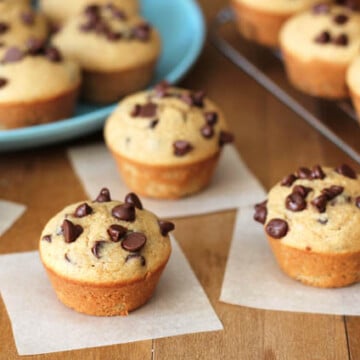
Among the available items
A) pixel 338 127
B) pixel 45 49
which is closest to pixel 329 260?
pixel 338 127

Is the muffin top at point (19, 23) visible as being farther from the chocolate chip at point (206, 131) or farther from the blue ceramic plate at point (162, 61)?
the chocolate chip at point (206, 131)

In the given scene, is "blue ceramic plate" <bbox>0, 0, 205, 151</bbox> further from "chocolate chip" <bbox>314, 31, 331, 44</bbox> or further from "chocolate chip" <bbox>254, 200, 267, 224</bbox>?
"chocolate chip" <bbox>254, 200, 267, 224</bbox>

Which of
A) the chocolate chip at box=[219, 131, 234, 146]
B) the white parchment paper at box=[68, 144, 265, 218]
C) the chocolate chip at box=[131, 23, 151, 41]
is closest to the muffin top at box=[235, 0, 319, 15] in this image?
the chocolate chip at box=[131, 23, 151, 41]

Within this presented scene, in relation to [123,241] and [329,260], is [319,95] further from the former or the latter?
[123,241]

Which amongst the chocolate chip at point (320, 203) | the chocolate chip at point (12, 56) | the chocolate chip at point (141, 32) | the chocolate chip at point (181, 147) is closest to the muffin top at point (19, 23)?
the chocolate chip at point (12, 56)

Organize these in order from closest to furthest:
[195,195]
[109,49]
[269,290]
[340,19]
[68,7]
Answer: [269,290], [195,195], [340,19], [109,49], [68,7]

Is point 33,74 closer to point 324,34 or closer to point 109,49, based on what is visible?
point 109,49

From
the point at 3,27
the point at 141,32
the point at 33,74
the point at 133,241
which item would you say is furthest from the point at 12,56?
the point at 133,241
